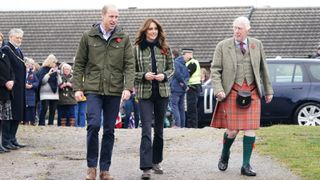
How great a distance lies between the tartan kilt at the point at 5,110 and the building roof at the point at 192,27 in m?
25.6

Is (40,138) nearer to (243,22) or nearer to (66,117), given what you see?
(66,117)

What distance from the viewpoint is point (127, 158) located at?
36.0 feet

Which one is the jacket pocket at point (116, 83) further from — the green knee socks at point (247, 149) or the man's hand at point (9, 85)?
the man's hand at point (9, 85)

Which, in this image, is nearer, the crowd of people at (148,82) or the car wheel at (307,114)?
the crowd of people at (148,82)

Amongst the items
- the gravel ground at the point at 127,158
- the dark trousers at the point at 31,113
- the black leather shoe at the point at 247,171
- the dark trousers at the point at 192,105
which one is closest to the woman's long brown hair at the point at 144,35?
the gravel ground at the point at 127,158

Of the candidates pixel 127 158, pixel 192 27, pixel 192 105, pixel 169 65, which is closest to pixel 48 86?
pixel 192 105

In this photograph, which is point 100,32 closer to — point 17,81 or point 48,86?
point 17,81

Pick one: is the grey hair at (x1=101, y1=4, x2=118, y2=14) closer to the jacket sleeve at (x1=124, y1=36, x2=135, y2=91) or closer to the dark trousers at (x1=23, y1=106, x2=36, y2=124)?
the jacket sleeve at (x1=124, y1=36, x2=135, y2=91)

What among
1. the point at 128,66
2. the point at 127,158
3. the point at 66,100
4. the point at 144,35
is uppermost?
the point at 144,35

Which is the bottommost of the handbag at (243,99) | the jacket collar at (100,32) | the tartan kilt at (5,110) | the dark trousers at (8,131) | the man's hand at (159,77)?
the dark trousers at (8,131)

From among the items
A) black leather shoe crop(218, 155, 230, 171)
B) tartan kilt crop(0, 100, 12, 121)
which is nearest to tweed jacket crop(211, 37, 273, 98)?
black leather shoe crop(218, 155, 230, 171)

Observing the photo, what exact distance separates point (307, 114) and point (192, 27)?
24432 millimetres

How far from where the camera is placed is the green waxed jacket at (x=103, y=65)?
8.83 m

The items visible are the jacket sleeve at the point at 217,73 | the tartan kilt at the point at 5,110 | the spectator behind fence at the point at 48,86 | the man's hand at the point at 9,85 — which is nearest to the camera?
the jacket sleeve at the point at 217,73
